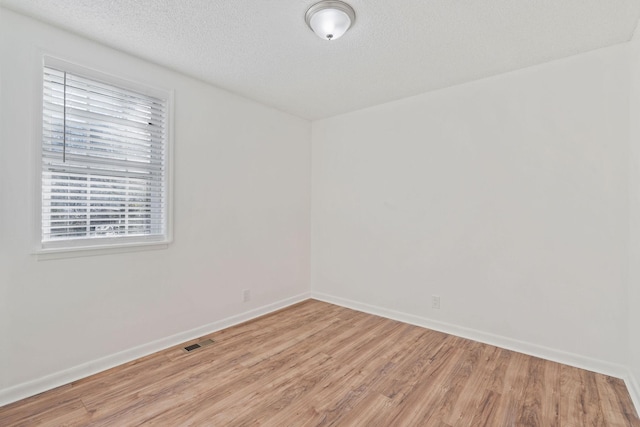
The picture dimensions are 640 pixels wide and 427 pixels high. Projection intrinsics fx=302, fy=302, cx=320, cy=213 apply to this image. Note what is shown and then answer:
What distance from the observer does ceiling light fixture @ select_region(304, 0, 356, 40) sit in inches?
73.1

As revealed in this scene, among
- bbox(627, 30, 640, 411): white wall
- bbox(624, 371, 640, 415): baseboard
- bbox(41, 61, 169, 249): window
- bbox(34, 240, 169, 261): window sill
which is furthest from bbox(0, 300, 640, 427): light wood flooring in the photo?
bbox(41, 61, 169, 249): window

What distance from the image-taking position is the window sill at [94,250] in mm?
2080

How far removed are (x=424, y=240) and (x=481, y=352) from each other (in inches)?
45.0

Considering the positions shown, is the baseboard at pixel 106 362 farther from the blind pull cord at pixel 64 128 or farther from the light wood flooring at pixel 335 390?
the blind pull cord at pixel 64 128

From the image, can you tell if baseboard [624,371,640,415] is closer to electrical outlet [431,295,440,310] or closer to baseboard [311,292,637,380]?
baseboard [311,292,637,380]

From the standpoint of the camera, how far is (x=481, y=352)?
2.65 m

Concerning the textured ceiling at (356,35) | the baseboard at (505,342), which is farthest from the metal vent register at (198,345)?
the textured ceiling at (356,35)

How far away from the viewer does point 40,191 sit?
2049 millimetres

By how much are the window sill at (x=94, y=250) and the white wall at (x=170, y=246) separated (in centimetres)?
4

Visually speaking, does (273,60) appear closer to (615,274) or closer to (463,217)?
(463,217)

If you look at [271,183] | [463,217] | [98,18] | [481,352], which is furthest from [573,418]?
[98,18]

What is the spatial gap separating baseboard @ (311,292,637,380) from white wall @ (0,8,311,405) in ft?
3.83

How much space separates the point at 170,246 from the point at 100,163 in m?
0.87

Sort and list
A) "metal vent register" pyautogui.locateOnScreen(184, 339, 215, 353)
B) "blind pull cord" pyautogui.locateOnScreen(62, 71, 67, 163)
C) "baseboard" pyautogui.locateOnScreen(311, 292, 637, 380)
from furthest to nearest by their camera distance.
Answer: "metal vent register" pyautogui.locateOnScreen(184, 339, 215, 353) → "baseboard" pyautogui.locateOnScreen(311, 292, 637, 380) → "blind pull cord" pyautogui.locateOnScreen(62, 71, 67, 163)
